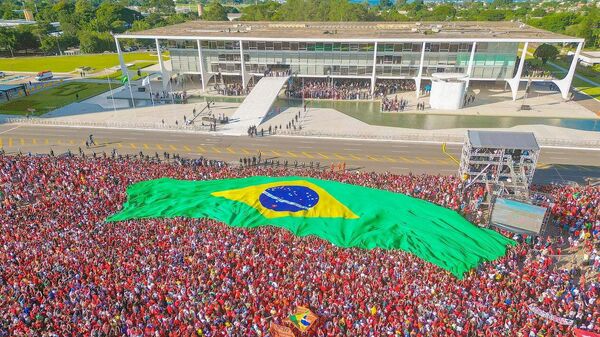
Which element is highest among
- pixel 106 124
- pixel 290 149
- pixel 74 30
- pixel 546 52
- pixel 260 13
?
pixel 260 13

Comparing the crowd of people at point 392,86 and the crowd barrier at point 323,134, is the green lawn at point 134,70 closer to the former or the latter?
the crowd barrier at point 323,134

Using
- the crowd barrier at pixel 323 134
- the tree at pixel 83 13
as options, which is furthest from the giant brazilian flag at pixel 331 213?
the tree at pixel 83 13

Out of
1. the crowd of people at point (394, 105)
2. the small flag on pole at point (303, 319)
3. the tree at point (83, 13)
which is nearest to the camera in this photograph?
the small flag on pole at point (303, 319)

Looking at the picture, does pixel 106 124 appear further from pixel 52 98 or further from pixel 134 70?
pixel 134 70

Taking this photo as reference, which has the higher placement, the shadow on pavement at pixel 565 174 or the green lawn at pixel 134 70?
the green lawn at pixel 134 70

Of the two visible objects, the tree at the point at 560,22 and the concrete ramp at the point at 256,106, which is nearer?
the concrete ramp at the point at 256,106

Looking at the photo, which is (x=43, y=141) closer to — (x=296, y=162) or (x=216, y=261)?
(x=296, y=162)

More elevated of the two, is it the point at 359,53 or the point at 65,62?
the point at 359,53

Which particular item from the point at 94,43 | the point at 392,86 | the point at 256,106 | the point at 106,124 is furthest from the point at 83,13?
the point at 392,86

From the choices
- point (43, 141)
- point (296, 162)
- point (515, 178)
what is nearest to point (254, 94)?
point (296, 162)
